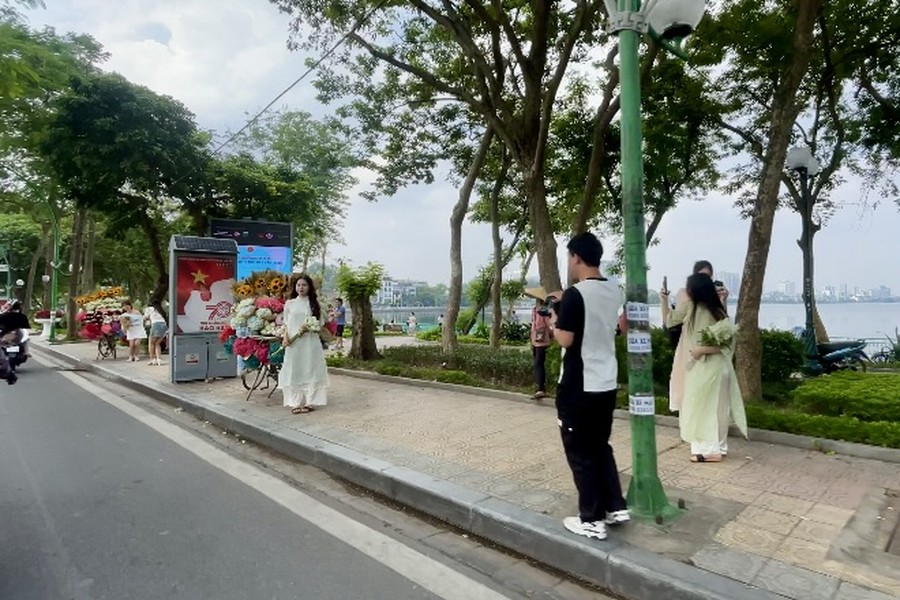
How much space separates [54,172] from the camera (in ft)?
51.3

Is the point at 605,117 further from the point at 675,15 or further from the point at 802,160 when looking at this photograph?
the point at 675,15

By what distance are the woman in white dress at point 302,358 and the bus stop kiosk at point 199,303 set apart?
3.26 metres

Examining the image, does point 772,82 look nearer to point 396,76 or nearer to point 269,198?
point 396,76

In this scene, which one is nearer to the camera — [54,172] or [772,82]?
[772,82]

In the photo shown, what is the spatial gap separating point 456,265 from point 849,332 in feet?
41.4

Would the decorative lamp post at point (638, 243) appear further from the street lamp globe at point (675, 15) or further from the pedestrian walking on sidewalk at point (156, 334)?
the pedestrian walking on sidewalk at point (156, 334)

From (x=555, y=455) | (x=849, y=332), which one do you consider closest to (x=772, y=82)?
(x=849, y=332)

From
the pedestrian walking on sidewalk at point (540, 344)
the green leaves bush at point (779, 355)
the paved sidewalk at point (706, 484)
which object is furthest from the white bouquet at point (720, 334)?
the green leaves bush at point (779, 355)

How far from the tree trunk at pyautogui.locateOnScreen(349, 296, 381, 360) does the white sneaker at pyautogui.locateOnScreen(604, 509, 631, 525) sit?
9673 millimetres

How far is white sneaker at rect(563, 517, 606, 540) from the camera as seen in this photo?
3.30m

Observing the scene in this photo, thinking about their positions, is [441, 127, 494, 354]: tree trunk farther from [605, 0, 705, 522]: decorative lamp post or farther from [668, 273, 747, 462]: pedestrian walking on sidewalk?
[605, 0, 705, 522]: decorative lamp post

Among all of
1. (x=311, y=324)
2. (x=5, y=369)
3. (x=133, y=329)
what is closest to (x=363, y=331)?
(x=311, y=324)

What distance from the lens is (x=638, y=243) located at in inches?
146

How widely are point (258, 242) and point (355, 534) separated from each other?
10972 millimetres
